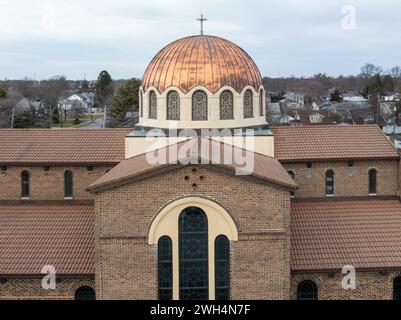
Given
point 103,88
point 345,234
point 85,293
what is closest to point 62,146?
point 85,293

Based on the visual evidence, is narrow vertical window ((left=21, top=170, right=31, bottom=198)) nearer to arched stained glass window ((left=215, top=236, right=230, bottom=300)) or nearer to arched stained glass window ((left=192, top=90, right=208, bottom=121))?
arched stained glass window ((left=192, top=90, right=208, bottom=121))

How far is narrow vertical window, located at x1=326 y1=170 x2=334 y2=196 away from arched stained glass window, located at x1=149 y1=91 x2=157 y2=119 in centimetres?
791

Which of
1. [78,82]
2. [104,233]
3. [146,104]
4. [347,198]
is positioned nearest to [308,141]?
[347,198]

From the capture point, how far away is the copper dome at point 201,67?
24625mm

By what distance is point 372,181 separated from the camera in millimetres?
27000

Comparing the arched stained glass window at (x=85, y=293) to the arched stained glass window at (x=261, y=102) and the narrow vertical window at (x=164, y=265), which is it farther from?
the arched stained glass window at (x=261, y=102)

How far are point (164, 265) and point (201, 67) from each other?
8.58 meters

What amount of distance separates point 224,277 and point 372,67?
520 feet

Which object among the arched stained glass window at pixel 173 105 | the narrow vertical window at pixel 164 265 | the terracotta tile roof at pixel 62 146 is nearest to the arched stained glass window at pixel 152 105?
the arched stained glass window at pixel 173 105

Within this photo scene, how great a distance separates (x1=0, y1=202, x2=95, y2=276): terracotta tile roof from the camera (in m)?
22.0

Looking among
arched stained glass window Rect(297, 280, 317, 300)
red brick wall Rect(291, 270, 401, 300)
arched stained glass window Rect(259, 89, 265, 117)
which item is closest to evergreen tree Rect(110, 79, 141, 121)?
arched stained glass window Rect(259, 89, 265, 117)

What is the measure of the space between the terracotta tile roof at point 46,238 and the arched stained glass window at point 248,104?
24.8 ft

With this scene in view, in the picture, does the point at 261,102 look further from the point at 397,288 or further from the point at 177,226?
the point at 397,288
